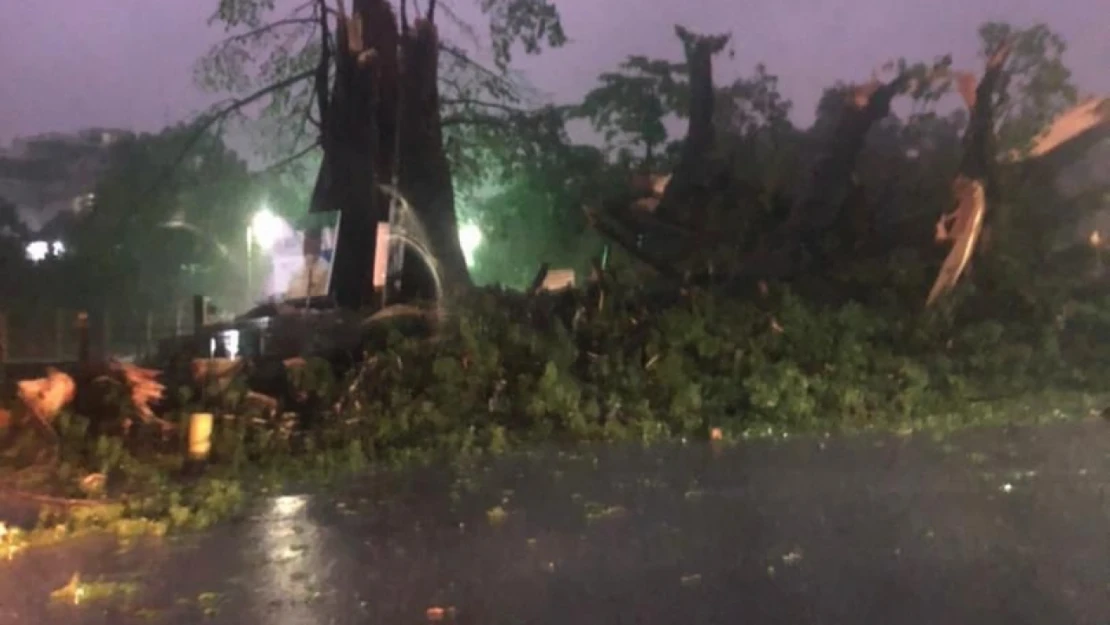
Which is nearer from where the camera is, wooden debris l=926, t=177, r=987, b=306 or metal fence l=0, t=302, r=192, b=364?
wooden debris l=926, t=177, r=987, b=306

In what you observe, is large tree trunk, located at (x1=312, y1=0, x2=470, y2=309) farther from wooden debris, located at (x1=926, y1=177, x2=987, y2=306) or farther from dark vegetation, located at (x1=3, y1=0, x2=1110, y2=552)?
wooden debris, located at (x1=926, y1=177, x2=987, y2=306)

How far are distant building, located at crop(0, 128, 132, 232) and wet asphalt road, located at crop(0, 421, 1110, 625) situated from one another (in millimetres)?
28658

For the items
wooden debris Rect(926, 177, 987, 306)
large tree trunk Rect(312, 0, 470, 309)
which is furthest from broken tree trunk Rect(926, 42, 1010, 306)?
large tree trunk Rect(312, 0, 470, 309)

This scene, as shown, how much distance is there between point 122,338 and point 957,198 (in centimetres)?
1775

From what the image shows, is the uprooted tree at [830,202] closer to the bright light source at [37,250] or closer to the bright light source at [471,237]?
the bright light source at [471,237]

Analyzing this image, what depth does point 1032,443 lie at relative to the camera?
10469 mm

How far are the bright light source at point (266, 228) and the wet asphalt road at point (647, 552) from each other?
19822mm

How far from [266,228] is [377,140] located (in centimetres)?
1175

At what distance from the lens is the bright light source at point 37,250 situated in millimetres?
30438

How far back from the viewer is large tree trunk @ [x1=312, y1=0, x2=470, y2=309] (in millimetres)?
17859

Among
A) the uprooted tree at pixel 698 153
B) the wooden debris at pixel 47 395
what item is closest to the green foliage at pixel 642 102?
the uprooted tree at pixel 698 153

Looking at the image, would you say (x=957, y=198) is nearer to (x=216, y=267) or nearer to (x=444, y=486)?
(x=444, y=486)

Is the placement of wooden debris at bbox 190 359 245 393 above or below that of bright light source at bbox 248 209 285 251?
below

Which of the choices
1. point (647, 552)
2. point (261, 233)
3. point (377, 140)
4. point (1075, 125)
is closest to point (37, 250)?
point (261, 233)
